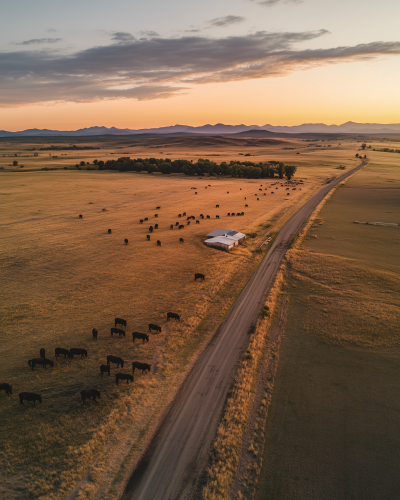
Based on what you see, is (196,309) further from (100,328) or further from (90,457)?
(90,457)

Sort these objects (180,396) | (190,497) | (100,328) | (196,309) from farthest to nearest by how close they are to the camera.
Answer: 1. (196,309)
2. (100,328)
3. (180,396)
4. (190,497)

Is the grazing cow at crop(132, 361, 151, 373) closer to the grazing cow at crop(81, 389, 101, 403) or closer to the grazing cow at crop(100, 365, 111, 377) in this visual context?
the grazing cow at crop(100, 365, 111, 377)

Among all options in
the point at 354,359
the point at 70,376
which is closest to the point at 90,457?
the point at 70,376

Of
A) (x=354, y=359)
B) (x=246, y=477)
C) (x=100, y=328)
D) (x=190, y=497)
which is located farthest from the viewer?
(x=100, y=328)

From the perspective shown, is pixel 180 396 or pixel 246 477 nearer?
pixel 246 477

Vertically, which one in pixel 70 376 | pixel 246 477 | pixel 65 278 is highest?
pixel 65 278

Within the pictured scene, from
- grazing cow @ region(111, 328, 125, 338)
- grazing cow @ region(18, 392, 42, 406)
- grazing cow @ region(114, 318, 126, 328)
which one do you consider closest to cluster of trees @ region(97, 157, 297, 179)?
grazing cow @ region(114, 318, 126, 328)

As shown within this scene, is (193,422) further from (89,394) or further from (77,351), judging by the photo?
(77,351)

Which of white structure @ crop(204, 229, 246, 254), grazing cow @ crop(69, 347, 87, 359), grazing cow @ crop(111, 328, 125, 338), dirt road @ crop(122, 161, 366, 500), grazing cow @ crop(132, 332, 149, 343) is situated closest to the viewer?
dirt road @ crop(122, 161, 366, 500)
